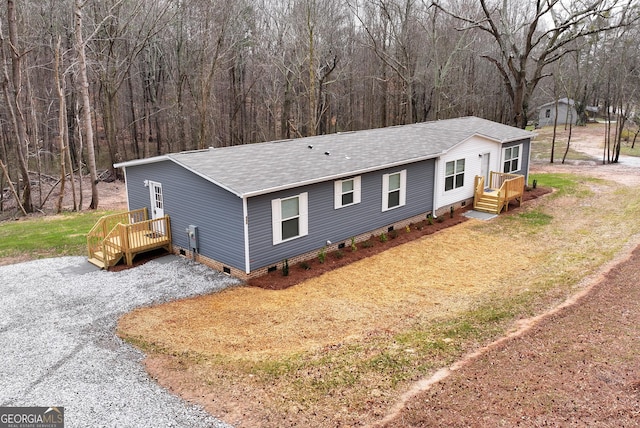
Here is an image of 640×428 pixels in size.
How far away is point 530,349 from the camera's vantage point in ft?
26.9

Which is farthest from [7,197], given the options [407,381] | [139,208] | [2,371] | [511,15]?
[511,15]

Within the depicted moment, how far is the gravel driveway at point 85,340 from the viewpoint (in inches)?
276

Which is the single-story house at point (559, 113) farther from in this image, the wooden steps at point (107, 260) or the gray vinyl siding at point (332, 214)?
the wooden steps at point (107, 260)

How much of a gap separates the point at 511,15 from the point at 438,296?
1644 inches

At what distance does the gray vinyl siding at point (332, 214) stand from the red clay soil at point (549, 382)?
249 inches

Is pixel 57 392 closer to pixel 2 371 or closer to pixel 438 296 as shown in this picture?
pixel 2 371

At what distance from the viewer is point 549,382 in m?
7.19

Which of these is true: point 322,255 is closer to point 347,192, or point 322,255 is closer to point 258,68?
point 347,192

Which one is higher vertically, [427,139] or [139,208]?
[427,139]

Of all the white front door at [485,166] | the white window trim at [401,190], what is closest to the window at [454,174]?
the white front door at [485,166]

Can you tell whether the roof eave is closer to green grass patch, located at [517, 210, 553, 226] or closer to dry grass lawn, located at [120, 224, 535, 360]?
dry grass lawn, located at [120, 224, 535, 360]

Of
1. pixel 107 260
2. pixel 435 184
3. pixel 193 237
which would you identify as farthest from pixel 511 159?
pixel 107 260

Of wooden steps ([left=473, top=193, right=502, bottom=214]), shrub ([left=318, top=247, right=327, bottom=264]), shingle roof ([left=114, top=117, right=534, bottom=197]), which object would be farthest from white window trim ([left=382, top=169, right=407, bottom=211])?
wooden steps ([left=473, top=193, right=502, bottom=214])

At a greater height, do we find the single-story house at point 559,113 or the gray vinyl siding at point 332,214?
the single-story house at point 559,113
